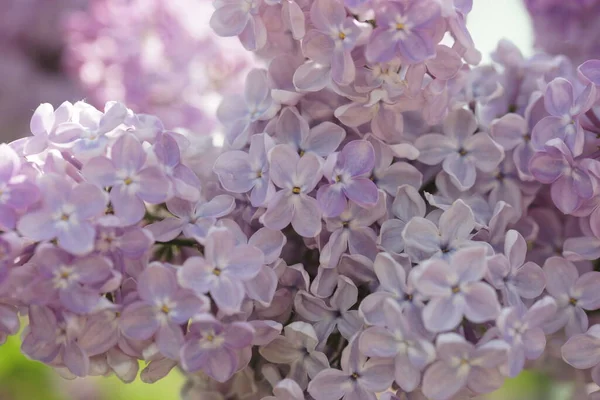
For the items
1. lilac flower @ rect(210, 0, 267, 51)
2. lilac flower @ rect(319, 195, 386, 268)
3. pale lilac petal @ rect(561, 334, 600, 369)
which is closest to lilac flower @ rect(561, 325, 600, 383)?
pale lilac petal @ rect(561, 334, 600, 369)

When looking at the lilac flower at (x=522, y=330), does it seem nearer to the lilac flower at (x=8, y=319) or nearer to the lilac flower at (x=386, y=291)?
the lilac flower at (x=386, y=291)

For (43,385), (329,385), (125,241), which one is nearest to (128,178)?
(125,241)

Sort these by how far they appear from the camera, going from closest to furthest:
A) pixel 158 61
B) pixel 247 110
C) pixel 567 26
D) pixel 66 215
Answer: pixel 66 215, pixel 247 110, pixel 567 26, pixel 158 61

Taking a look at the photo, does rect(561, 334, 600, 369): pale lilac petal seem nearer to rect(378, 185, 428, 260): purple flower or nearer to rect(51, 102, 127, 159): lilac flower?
rect(378, 185, 428, 260): purple flower

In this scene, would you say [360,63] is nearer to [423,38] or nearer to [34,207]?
[423,38]

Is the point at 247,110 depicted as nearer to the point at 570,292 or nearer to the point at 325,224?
the point at 325,224

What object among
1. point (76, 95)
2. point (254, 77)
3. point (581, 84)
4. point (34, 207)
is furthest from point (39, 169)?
point (76, 95)
